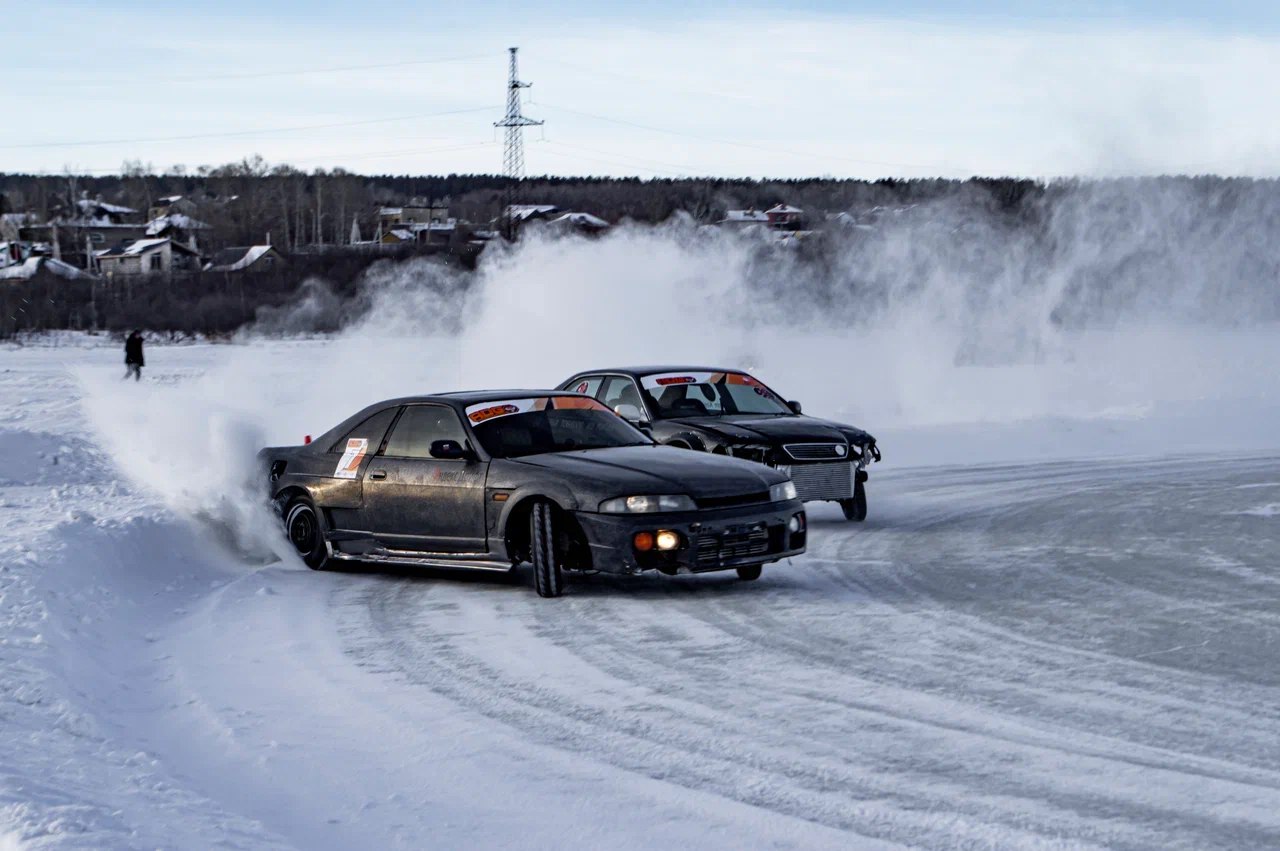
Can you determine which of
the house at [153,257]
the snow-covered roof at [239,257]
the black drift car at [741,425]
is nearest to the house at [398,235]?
the house at [153,257]

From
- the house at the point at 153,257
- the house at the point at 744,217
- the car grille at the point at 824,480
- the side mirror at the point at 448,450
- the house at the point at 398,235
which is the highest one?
the house at the point at 744,217

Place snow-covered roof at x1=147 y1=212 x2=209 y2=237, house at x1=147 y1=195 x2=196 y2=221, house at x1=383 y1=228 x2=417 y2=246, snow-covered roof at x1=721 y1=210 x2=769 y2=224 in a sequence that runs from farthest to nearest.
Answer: house at x1=147 y1=195 x2=196 y2=221 → snow-covered roof at x1=147 y1=212 x2=209 y2=237 → house at x1=383 y1=228 x2=417 y2=246 → snow-covered roof at x1=721 y1=210 x2=769 y2=224

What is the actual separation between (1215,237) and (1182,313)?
2.36m

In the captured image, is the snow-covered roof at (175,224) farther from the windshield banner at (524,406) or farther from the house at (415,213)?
the windshield banner at (524,406)

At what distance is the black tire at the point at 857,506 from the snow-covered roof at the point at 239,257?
257ft

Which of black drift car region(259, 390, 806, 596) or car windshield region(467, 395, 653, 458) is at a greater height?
car windshield region(467, 395, 653, 458)

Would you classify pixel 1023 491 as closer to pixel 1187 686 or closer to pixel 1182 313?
pixel 1187 686

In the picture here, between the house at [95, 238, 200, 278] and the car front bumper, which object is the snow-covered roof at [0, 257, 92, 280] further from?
the car front bumper

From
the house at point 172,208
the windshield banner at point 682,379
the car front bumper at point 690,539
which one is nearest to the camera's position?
the car front bumper at point 690,539

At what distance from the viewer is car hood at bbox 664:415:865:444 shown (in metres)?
12.2

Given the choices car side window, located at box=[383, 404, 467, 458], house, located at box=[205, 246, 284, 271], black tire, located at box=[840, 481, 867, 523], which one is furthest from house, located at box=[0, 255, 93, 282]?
car side window, located at box=[383, 404, 467, 458]

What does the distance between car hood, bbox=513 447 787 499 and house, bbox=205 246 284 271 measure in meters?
73.3

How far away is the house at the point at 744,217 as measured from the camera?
3869 centimetres

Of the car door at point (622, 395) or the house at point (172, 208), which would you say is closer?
the car door at point (622, 395)
